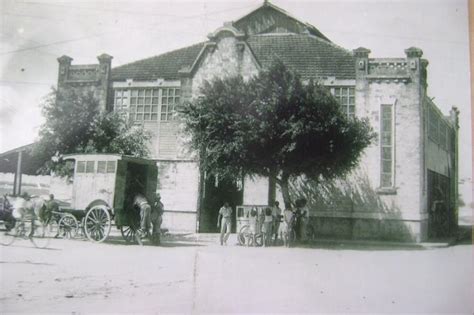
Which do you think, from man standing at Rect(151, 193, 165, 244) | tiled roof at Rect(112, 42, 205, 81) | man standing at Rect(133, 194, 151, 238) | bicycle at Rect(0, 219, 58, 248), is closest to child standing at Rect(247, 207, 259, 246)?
man standing at Rect(151, 193, 165, 244)

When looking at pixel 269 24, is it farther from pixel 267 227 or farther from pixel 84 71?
pixel 84 71

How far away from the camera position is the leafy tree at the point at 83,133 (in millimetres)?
10266

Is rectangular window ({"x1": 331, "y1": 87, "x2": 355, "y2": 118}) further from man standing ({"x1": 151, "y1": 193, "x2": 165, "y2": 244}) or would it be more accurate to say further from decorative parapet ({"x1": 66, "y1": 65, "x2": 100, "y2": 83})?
decorative parapet ({"x1": 66, "y1": 65, "x2": 100, "y2": 83})

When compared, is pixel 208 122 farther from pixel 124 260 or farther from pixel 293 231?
pixel 124 260

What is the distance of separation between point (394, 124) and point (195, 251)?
28.5 ft

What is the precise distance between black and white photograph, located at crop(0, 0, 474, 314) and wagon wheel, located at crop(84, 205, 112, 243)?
0.13 ft

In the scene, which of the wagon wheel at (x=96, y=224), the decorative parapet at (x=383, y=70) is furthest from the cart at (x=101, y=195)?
the decorative parapet at (x=383, y=70)

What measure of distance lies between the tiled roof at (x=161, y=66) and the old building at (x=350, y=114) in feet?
0.13

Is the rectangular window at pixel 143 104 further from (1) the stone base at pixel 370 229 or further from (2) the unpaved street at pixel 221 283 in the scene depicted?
(1) the stone base at pixel 370 229

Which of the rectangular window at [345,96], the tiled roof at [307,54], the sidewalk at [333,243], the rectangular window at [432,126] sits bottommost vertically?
the sidewalk at [333,243]

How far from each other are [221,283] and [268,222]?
5939 millimetres

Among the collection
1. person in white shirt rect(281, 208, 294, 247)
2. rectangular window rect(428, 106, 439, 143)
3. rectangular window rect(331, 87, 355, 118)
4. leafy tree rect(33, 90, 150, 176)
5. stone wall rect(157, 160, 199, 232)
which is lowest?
person in white shirt rect(281, 208, 294, 247)

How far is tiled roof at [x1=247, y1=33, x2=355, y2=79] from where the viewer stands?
16.9 metres

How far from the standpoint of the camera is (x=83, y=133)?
11.6 metres
